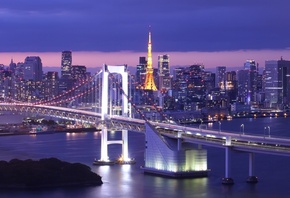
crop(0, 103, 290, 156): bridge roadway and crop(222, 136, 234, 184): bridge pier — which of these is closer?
crop(0, 103, 290, 156): bridge roadway

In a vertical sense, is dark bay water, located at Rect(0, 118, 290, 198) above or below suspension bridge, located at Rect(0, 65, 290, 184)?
below

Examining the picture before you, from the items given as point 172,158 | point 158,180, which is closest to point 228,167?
point 172,158

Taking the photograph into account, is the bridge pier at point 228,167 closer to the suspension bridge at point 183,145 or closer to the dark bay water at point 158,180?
the suspension bridge at point 183,145

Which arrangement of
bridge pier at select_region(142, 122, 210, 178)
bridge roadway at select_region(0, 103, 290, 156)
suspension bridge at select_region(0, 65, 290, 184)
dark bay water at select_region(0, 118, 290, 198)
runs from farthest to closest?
1. bridge pier at select_region(142, 122, 210, 178)
2. suspension bridge at select_region(0, 65, 290, 184)
3. bridge roadway at select_region(0, 103, 290, 156)
4. dark bay water at select_region(0, 118, 290, 198)

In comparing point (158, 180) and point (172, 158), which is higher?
point (172, 158)

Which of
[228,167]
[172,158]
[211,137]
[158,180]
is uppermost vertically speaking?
[211,137]

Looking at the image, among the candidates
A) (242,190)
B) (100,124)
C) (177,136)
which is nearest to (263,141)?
(242,190)

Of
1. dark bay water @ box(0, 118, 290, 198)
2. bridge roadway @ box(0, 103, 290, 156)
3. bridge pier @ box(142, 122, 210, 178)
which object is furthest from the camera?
bridge pier @ box(142, 122, 210, 178)

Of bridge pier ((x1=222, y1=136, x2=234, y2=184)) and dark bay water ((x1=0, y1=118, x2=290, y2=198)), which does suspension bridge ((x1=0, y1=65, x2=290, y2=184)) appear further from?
dark bay water ((x1=0, y1=118, x2=290, y2=198))

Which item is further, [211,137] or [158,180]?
[211,137]

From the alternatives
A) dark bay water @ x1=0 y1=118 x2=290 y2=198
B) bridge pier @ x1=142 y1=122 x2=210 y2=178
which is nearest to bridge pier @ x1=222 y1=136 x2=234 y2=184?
dark bay water @ x1=0 y1=118 x2=290 y2=198

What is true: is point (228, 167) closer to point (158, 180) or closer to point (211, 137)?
point (211, 137)
